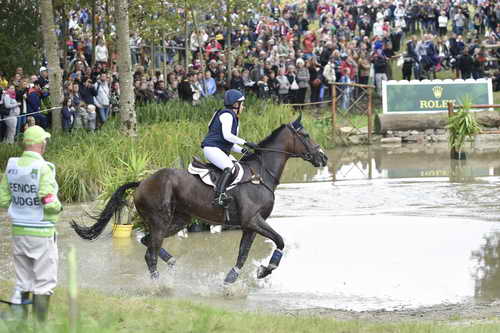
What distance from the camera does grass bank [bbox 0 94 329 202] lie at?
19.6 meters

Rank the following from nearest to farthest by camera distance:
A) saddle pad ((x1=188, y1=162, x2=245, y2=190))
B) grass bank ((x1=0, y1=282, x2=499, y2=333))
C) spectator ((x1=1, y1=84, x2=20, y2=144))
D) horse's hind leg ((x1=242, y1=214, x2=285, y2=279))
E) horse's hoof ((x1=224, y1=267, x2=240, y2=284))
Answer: grass bank ((x1=0, y1=282, x2=499, y2=333)) < horse's hoof ((x1=224, y1=267, x2=240, y2=284)) < horse's hind leg ((x1=242, y1=214, x2=285, y2=279)) < saddle pad ((x1=188, y1=162, x2=245, y2=190)) < spectator ((x1=1, y1=84, x2=20, y2=144))

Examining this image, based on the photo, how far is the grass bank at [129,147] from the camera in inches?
770

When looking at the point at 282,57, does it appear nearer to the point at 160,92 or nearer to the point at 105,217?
the point at 160,92

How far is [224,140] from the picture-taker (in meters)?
12.9

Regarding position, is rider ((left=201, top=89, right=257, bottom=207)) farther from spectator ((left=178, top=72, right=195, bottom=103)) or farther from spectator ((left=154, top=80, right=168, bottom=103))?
spectator ((left=178, top=72, right=195, bottom=103))

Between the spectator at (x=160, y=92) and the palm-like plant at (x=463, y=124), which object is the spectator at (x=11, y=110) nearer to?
the spectator at (x=160, y=92)

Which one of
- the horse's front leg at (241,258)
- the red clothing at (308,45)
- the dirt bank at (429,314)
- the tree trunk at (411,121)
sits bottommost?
the tree trunk at (411,121)

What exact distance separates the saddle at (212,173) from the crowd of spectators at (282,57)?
12.2 metres

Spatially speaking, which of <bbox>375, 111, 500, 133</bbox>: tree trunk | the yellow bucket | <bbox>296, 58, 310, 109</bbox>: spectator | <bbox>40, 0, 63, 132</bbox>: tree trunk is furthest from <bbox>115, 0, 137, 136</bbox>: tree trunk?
<bbox>296, 58, 310, 109</bbox>: spectator

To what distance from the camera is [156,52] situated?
38219mm

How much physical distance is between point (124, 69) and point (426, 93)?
1294 cm

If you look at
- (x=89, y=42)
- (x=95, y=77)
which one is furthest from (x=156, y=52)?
(x=95, y=77)

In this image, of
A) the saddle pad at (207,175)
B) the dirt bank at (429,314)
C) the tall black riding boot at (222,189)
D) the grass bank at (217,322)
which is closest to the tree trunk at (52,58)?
Answer: the saddle pad at (207,175)

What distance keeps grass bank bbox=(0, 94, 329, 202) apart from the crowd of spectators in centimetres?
167
